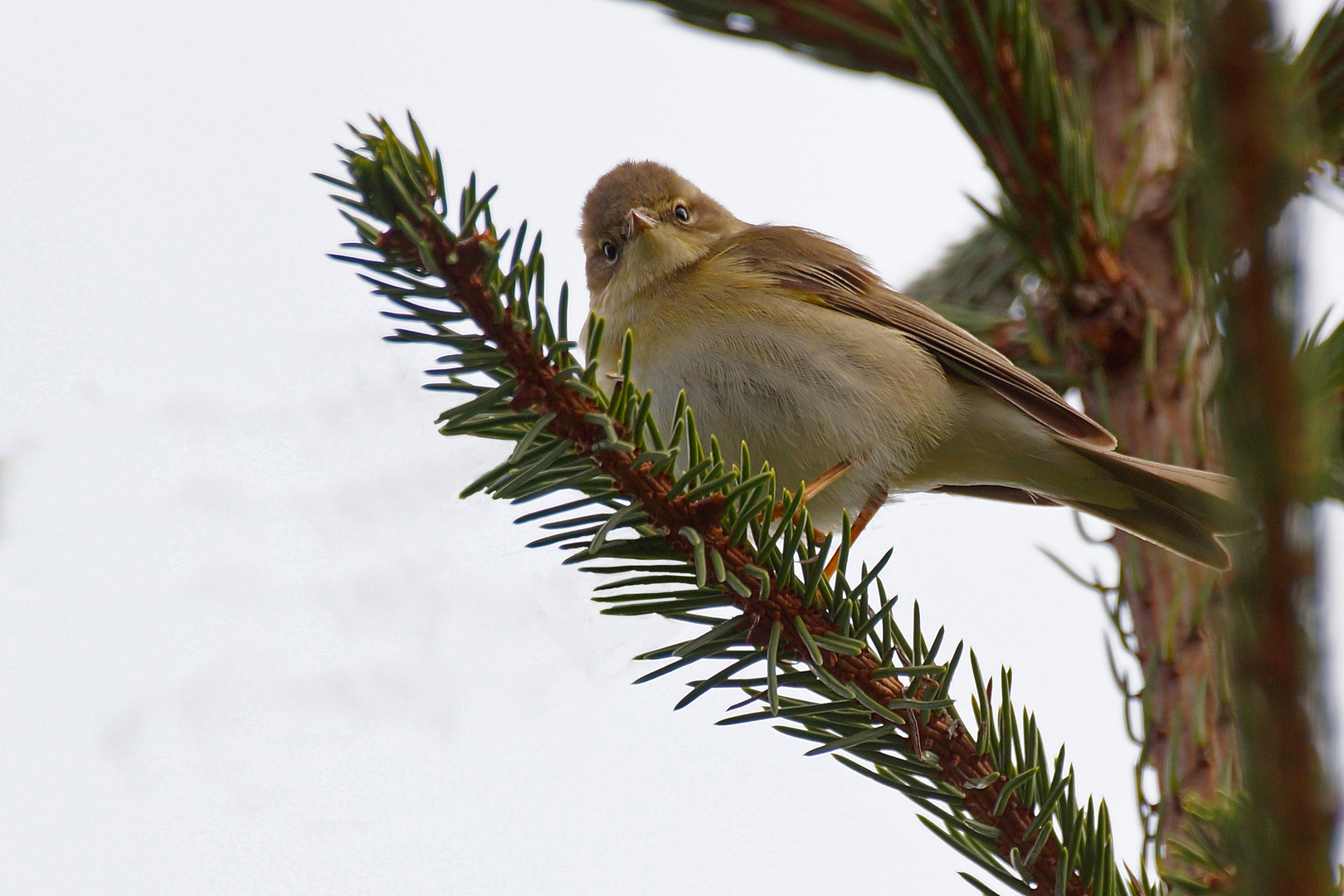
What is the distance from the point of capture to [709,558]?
171cm

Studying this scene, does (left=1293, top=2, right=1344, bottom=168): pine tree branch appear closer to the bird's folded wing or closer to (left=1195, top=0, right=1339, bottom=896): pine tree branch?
the bird's folded wing

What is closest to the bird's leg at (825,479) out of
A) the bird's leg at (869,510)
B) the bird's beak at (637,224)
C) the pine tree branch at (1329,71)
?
the bird's leg at (869,510)

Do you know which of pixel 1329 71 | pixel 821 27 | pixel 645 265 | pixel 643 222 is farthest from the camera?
pixel 643 222

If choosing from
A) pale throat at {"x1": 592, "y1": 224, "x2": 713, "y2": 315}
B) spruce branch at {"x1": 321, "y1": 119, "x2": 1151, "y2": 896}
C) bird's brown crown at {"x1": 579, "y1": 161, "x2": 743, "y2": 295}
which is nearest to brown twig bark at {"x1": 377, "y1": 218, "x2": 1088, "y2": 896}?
spruce branch at {"x1": 321, "y1": 119, "x2": 1151, "y2": 896}

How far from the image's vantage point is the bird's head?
3719 millimetres

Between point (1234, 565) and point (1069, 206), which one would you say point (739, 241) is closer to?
point (1069, 206)

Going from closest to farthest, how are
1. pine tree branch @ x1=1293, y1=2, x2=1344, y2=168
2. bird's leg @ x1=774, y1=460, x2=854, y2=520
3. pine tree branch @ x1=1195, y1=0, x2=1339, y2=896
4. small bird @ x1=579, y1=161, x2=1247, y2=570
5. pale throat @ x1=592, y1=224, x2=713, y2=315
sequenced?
pine tree branch @ x1=1195, y1=0, x2=1339, y2=896 → pine tree branch @ x1=1293, y1=2, x2=1344, y2=168 → bird's leg @ x1=774, y1=460, x2=854, y2=520 → small bird @ x1=579, y1=161, x2=1247, y2=570 → pale throat @ x1=592, y1=224, x2=713, y2=315

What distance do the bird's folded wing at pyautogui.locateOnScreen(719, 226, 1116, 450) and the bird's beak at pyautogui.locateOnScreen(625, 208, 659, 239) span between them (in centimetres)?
27

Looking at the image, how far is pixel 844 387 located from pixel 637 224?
106 cm

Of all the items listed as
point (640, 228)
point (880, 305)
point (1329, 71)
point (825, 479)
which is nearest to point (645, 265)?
point (640, 228)

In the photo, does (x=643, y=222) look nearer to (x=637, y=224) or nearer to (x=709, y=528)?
(x=637, y=224)

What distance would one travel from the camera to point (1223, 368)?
570mm

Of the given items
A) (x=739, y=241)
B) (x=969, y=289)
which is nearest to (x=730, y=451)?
(x=739, y=241)

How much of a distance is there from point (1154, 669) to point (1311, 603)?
1789mm
